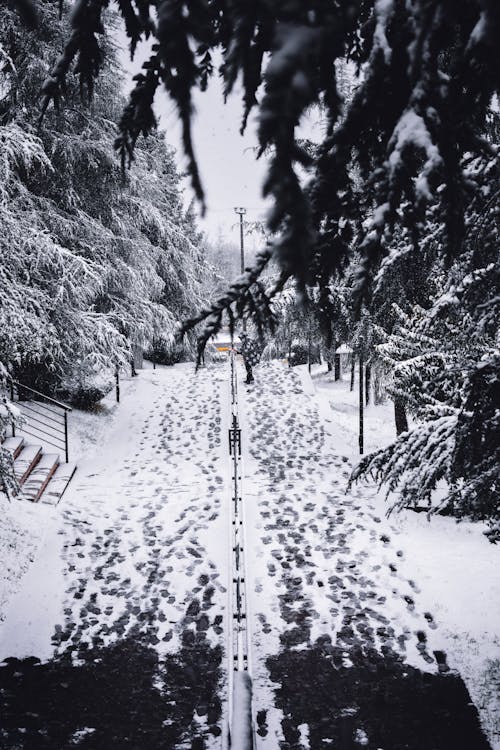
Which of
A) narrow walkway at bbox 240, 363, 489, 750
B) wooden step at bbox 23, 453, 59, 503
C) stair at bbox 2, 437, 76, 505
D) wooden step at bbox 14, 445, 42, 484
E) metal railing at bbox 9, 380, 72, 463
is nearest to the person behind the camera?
narrow walkway at bbox 240, 363, 489, 750

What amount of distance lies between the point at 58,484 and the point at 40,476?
0.42 meters

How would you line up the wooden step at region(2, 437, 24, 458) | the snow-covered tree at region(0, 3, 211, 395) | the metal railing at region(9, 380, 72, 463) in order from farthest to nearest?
the metal railing at region(9, 380, 72, 463), the wooden step at region(2, 437, 24, 458), the snow-covered tree at region(0, 3, 211, 395)

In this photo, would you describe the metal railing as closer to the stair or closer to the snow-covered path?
the stair

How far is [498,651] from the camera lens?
18.3 feet

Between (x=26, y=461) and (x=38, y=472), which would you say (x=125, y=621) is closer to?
(x=38, y=472)

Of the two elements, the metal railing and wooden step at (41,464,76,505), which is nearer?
wooden step at (41,464,76,505)

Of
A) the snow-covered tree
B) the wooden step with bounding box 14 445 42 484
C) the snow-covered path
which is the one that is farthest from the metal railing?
the snow-covered path

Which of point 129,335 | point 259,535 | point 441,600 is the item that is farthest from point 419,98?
point 129,335

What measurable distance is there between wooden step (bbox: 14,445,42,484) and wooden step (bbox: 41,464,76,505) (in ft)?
1.69

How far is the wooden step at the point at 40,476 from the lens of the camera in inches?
369

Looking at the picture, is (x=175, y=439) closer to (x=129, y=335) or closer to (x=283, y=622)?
(x=129, y=335)

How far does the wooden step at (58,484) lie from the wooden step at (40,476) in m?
0.10

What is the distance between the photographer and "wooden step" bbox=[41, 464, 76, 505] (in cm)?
952

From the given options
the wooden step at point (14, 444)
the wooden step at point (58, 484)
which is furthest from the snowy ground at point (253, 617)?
the wooden step at point (14, 444)
